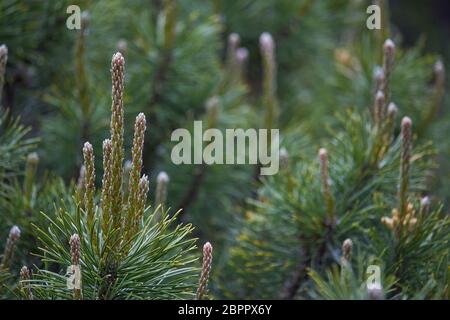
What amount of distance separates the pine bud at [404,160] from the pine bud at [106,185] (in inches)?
10.1

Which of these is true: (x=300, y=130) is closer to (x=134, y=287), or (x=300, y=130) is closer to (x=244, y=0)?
(x=244, y=0)

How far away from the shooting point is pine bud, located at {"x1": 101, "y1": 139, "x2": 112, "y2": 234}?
457 mm

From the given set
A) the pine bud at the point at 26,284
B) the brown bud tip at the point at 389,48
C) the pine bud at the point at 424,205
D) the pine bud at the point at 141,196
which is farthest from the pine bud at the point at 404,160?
the pine bud at the point at 26,284

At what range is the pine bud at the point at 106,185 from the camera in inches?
18.0

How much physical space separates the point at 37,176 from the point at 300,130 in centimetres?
38

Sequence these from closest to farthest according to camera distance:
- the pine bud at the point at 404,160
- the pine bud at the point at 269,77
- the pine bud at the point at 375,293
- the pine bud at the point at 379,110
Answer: the pine bud at the point at 375,293, the pine bud at the point at 404,160, the pine bud at the point at 379,110, the pine bud at the point at 269,77

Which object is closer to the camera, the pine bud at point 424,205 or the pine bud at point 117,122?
the pine bud at point 117,122

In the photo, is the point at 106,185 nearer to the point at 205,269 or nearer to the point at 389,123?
the point at 205,269

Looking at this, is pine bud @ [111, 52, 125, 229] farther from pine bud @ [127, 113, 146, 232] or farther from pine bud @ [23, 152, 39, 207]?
pine bud @ [23, 152, 39, 207]

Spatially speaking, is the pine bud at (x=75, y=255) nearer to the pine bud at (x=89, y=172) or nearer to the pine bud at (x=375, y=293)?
the pine bud at (x=89, y=172)

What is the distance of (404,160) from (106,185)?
0.27 meters

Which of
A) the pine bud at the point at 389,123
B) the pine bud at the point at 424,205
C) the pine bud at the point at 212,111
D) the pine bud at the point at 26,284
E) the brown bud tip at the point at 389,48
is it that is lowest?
the pine bud at the point at 26,284

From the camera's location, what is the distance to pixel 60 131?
0.87 meters

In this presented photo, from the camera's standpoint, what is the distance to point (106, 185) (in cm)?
47
